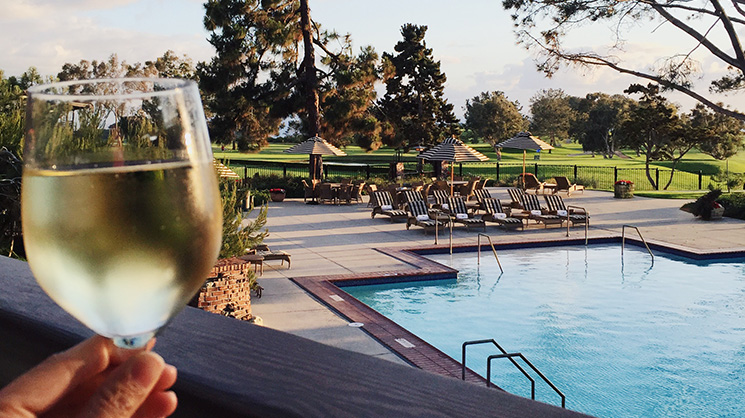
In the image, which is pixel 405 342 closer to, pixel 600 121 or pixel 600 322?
pixel 600 322

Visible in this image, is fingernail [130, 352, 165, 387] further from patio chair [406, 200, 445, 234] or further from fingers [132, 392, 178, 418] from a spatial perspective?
patio chair [406, 200, 445, 234]

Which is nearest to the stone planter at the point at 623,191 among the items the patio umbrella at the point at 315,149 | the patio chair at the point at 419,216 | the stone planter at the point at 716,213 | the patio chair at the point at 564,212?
the stone planter at the point at 716,213

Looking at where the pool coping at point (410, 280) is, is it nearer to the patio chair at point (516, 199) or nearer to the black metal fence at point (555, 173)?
the patio chair at point (516, 199)

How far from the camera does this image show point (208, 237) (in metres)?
0.64

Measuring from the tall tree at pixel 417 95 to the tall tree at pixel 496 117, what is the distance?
20544 millimetres

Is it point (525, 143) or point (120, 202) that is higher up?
point (525, 143)

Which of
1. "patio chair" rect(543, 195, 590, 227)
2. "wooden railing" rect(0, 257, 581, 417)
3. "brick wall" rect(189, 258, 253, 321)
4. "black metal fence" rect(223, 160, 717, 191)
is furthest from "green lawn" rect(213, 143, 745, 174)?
"wooden railing" rect(0, 257, 581, 417)

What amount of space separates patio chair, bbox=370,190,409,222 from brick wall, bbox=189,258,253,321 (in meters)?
10.9

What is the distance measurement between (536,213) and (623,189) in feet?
27.9

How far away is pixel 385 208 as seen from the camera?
19875 mm

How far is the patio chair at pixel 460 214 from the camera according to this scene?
17.6 metres

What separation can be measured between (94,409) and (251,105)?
89.4 feet

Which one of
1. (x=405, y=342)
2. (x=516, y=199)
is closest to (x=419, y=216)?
(x=516, y=199)

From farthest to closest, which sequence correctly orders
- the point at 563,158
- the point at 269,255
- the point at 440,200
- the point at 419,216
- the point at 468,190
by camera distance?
the point at 563,158, the point at 468,190, the point at 440,200, the point at 419,216, the point at 269,255
